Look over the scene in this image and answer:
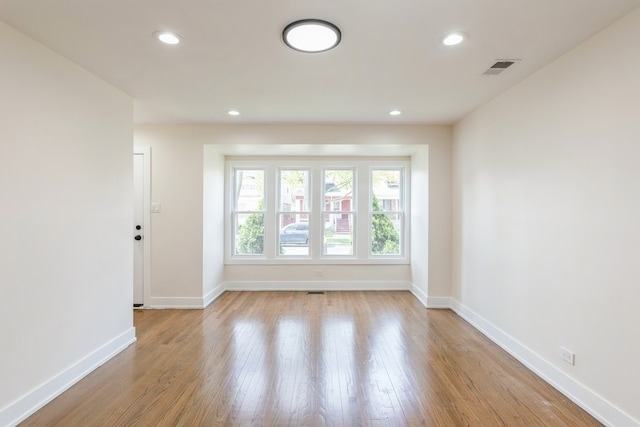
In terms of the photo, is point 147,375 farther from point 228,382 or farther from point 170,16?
point 170,16

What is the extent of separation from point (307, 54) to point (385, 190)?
11.1 ft

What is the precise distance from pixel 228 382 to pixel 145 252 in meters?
2.58

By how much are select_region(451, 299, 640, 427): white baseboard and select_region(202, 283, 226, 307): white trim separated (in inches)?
136

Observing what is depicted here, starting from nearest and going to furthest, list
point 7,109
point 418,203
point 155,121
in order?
point 7,109 → point 155,121 → point 418,203

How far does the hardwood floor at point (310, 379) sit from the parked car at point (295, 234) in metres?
1.73

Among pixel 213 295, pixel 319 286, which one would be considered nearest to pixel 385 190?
pixel 319 286

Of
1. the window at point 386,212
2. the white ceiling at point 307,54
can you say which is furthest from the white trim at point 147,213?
the window at point 386,212

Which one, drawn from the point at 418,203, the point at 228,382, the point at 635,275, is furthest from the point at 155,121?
the point at 635,275

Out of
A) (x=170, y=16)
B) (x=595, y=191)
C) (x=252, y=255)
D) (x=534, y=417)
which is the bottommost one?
(x=534, y=417)

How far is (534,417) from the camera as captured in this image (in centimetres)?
204

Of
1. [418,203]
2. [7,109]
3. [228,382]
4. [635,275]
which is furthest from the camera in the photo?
[418,203]

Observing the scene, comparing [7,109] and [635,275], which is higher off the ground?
[7,109]

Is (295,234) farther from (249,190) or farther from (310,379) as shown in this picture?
(310,379)

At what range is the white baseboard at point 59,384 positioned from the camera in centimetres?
196
